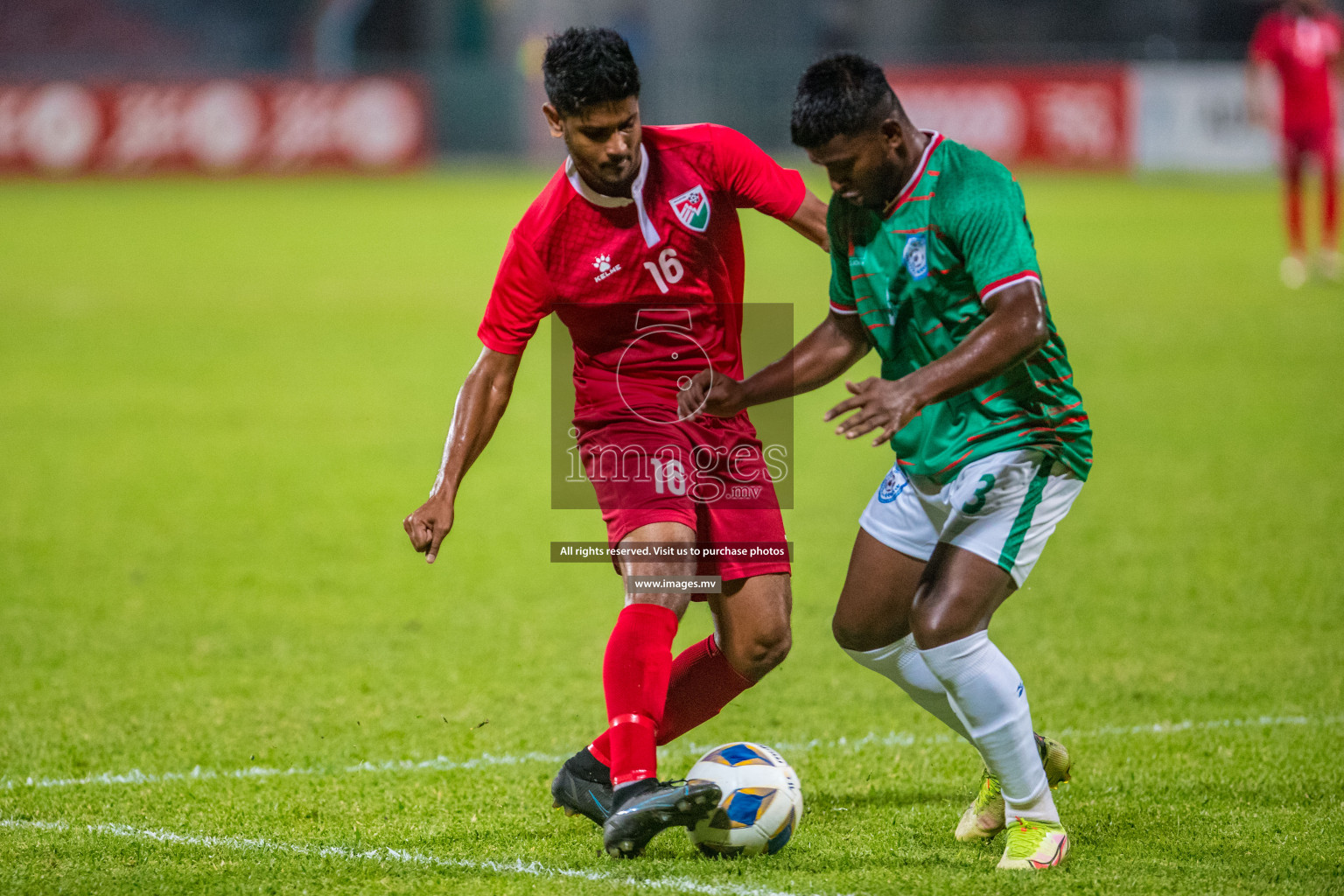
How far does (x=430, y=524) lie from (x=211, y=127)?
92.0ft

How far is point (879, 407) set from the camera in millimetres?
A: 3295

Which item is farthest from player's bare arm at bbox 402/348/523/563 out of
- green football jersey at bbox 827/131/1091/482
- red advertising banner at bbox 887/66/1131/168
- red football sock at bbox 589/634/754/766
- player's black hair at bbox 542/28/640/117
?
red advertising banner at bbox 887/66/1131/168

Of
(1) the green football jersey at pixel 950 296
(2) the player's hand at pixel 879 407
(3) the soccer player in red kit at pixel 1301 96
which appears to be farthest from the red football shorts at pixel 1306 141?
(2) the player's hand at pixel 879 407

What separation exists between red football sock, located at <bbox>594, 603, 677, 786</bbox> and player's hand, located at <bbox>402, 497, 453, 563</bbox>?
20.6 inches

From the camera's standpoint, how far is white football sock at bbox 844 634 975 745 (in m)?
4.02

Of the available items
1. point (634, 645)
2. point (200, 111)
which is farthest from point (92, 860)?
point (200, 111)

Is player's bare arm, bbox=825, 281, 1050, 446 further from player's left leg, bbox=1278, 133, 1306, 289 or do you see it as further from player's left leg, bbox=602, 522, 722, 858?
player's left leg, bbox=1278, 133, 1306, 289

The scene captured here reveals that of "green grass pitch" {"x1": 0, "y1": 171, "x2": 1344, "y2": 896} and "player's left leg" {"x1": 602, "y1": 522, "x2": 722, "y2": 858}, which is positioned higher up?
"player's left leg" {"x1": 602, "y1": 522, "x2": 722, "y2": 858}

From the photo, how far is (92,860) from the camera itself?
149 inches

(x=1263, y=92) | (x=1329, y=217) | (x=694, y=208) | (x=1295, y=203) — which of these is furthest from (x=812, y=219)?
(x=1263, y=92)

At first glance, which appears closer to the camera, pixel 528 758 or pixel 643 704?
pixel 643 704

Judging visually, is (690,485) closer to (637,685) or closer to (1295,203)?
(637,685)

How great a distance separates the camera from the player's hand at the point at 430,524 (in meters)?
3.86

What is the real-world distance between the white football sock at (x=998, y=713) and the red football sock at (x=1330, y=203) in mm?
12427
